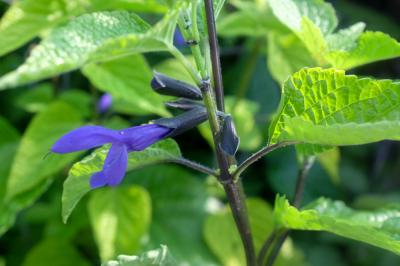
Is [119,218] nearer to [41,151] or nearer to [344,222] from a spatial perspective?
[41,151]

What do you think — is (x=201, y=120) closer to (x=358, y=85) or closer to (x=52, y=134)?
(x=358, y=85)

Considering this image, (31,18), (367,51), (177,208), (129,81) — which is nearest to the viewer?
(367,51)

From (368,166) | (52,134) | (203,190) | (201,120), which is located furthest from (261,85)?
(201,120)

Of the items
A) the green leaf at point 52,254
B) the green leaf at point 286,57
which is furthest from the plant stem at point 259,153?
the green leaf at point 52,254

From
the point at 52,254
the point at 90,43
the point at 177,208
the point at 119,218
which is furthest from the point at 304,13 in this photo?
the point at 52,254

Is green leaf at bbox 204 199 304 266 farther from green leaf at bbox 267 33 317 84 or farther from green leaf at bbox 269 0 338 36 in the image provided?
green leaf at bbox 269 0 338 36

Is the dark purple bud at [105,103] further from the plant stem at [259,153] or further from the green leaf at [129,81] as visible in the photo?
the plant stem at [259,153]
